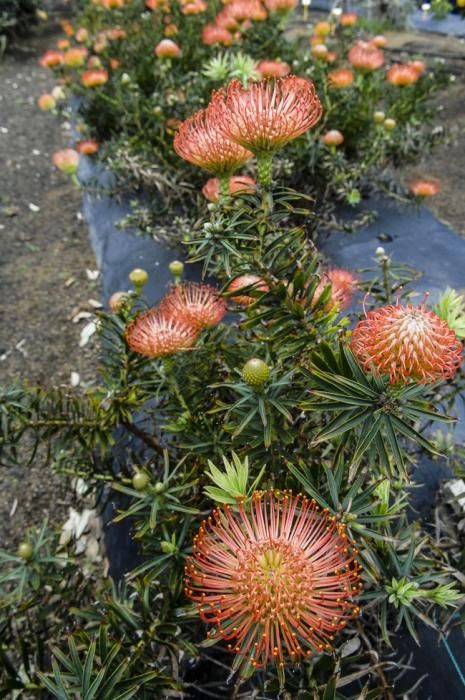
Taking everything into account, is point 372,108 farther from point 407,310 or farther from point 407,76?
point 407,310

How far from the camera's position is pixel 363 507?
0.94 metres

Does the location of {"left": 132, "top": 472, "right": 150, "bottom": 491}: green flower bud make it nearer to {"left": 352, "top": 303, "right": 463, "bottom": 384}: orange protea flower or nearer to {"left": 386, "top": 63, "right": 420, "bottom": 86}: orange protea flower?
{"left": 352, "top": 303, "right": 463, "bottom": 384}: orange protea flower

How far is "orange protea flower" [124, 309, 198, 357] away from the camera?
124cm

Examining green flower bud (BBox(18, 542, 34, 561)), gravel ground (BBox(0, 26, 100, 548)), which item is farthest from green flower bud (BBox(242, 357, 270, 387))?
gravel ground (BBox(0, 26, 100, 548))

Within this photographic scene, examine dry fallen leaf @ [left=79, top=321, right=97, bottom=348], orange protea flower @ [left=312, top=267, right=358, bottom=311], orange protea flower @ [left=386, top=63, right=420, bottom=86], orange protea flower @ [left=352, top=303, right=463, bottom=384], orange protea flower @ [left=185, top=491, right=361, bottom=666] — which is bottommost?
dry fallen leaf @ [left=79, top=321, right=97, bottom=348]

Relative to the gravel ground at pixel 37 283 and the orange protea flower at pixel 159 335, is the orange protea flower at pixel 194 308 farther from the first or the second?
the gravel ground at pixel 37 283

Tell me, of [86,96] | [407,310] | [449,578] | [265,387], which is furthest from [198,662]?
[86,96]

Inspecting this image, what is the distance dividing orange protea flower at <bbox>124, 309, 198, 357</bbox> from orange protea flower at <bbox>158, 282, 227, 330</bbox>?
17 mm

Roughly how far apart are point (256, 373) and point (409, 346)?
0.31 m

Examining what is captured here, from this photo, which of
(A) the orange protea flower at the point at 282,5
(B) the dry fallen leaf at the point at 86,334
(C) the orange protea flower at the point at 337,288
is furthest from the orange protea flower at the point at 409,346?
(A) the orange protea flower at the point at 282,5

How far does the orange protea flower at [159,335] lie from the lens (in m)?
1.24

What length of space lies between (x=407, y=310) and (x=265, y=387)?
0.34 metres

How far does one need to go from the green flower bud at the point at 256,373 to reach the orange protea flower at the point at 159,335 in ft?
0.86

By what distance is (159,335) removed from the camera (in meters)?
1.25
